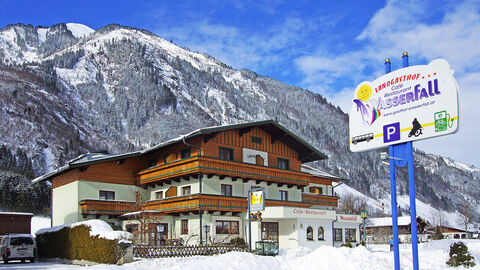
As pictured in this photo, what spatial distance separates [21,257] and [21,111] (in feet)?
413

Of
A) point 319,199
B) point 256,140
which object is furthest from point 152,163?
point 319,199

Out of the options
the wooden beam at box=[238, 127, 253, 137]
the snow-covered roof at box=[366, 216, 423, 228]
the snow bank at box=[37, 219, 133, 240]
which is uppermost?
the wooden beam at box=[238, 127, 253, 137]

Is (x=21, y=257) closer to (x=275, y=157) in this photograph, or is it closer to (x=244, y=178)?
(x=244, y=178)

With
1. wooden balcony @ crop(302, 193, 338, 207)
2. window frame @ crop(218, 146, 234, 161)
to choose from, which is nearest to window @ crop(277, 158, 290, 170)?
wooden balcony @ crop(302, 193, 338, 207)

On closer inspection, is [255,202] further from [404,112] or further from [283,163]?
[283,163]

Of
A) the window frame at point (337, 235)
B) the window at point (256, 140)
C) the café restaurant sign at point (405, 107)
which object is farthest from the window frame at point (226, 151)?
the café restaurant sign at point (405, 107)

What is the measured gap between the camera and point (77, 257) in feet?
92.5

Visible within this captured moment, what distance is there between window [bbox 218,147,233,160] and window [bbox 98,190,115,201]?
33.0 feet

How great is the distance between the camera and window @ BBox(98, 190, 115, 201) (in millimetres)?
40344

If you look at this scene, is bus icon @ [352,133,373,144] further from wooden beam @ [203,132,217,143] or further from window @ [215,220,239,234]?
window @ [215,220,239,234]

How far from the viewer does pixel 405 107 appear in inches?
701

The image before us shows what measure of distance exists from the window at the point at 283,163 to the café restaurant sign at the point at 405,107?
25.4m

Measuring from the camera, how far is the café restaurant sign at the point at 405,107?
16.6m

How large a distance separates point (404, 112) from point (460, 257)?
10.6 m
